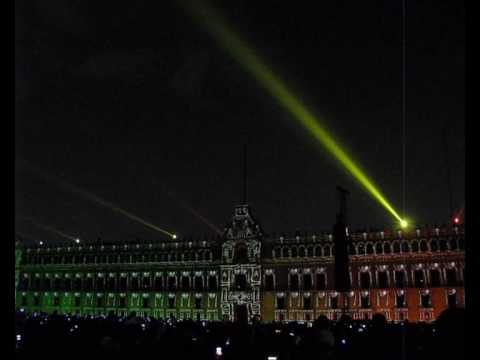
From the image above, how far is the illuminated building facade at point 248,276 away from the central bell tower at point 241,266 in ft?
0.40

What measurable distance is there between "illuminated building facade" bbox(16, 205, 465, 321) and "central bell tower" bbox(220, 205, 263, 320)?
0.40 ft

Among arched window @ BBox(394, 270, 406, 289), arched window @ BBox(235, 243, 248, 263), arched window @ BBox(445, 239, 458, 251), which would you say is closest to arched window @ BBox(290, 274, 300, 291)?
arched window @ BBox(235, 243, 248, 263)

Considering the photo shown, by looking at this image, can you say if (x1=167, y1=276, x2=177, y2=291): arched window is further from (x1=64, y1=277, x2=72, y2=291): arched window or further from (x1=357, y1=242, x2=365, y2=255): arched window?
(x1=357, y1=242, x2=365, y2=255): arched window

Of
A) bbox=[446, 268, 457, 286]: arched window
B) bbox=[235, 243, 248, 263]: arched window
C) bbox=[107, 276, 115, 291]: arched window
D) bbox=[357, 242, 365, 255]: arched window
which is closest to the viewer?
bbox=[446, 268, 457, 286]: arched window

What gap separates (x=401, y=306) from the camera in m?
58.4

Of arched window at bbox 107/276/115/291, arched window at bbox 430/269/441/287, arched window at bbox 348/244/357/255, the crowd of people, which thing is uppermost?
arched window at bbox 348/244/357/255

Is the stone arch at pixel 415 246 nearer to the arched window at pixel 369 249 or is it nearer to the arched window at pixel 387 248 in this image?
the arched window at pixel 387 248

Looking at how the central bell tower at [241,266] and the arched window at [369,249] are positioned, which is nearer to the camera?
the arched window at [369,249]

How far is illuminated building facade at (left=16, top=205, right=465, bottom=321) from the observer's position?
2317 inches

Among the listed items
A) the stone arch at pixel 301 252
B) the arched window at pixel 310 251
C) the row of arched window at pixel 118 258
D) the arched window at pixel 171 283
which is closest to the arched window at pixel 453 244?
the arched window at pixel 310 251

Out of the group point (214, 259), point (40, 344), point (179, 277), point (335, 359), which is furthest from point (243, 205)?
point (335, 359)

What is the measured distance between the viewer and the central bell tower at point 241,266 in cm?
6525

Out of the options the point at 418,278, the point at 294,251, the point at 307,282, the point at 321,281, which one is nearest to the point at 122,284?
the point at 294,251

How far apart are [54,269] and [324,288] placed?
4040cm
